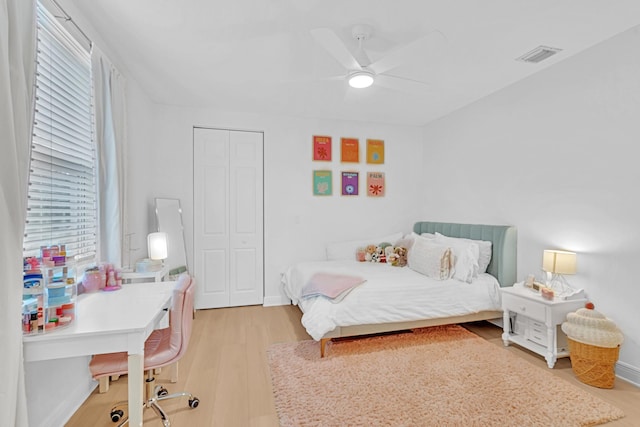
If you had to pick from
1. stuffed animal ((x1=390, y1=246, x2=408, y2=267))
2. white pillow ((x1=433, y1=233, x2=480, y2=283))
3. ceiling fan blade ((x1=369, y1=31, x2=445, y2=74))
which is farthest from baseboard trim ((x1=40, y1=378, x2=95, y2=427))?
white pillow ((x1=433, y1=233, x2=480, y2=283))

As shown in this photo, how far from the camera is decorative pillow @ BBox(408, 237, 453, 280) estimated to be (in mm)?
3269

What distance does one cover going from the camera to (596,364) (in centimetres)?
232

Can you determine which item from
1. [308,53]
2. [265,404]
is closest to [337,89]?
[308,53]

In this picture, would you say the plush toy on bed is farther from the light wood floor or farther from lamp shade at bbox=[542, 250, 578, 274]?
lamp shade at bbox=[542, 250, 578, 274]

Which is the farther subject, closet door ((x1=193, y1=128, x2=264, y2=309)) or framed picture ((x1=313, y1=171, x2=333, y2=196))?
framed picture ((x1=313, y1=171, x2=333, y2=196))

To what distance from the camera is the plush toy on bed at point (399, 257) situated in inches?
154

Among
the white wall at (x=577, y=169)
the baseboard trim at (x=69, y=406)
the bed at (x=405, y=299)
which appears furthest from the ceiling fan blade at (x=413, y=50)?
the baseboard trim at (x=69, y=406)

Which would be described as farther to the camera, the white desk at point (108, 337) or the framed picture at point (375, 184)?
the framed picture at point (375, 184)

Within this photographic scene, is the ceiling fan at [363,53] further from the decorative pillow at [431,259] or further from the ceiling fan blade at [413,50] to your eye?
the decorative pillow at [431,259]

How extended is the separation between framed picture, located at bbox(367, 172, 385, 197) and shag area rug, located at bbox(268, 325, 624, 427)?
2343 millimetres

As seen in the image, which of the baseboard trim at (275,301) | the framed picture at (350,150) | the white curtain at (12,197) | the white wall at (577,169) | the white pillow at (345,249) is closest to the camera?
the white curtain at (12,197)

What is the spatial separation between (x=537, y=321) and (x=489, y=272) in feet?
2.55

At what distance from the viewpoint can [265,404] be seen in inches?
84.8

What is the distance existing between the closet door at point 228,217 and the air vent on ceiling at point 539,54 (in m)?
3.14
